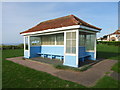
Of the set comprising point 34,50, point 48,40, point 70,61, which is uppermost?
point 48,40

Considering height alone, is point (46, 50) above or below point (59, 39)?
below

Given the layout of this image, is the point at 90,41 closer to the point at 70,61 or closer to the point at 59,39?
the point at 59,39

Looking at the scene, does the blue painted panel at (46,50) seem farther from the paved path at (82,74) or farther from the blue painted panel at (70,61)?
the paved path at (82,74)

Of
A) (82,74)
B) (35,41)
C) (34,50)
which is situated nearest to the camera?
(82,74)

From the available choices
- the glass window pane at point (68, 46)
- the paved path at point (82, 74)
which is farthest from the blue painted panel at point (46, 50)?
the paved path at point (82, 74)

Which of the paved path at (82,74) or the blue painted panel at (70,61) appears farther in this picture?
the blue painted panel at (70,61)

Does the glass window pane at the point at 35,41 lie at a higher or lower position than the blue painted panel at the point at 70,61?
higher

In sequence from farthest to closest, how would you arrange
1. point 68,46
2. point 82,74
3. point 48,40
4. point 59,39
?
point 48,40
point 59,39
point 68,46
point 82,74

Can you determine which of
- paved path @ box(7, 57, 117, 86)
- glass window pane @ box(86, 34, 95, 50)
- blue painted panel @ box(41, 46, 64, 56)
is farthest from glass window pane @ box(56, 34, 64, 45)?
paved path @ box(7, 57, 117, 86)

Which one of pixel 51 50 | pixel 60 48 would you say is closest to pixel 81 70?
pixel 60 48

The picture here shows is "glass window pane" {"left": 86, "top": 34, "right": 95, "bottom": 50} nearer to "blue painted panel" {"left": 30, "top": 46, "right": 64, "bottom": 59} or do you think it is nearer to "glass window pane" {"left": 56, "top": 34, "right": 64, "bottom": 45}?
"glass window pane" {"left": 56, "top": 34, "right": 64, "bottom": 45}

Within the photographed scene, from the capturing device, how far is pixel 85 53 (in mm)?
8125

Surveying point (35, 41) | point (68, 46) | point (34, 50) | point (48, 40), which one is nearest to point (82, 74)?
point (68, 46)

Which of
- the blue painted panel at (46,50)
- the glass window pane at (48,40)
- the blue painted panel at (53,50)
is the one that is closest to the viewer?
the blue painted panel at (53,50)
